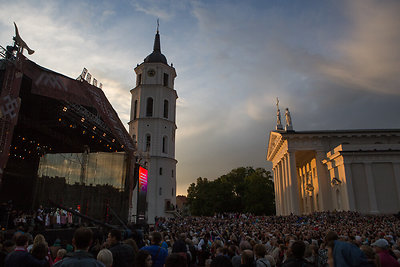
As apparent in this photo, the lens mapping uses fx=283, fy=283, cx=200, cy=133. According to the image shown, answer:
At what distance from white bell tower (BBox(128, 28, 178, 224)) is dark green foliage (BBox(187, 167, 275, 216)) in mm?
20639

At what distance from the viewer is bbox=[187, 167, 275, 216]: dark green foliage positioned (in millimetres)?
64875

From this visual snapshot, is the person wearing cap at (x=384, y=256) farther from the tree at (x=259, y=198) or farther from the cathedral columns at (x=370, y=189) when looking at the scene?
the tree at (x=259, y=198)

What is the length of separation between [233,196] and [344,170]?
1546 inches

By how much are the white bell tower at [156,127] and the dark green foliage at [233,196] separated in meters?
20.6

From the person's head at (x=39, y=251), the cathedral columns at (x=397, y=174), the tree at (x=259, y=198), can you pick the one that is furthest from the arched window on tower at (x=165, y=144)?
the person's head at (x=39, y=251)

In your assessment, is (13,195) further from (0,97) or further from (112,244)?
(112,244)

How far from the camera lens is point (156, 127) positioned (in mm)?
47594

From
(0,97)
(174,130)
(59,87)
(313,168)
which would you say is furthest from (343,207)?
(0,97)

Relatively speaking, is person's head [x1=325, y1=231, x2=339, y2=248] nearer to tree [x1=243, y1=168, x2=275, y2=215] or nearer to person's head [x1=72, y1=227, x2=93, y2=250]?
person's head [x1=72, y1=227, x2=93, y2=250]

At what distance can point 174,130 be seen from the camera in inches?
1996

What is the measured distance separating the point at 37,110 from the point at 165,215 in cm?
3202

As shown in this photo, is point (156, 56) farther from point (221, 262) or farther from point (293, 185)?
point (221, 262)

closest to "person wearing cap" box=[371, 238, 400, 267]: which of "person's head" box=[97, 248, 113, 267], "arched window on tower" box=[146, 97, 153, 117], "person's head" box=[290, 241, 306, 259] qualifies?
"person's head" box=[290, 241, 306, 259]

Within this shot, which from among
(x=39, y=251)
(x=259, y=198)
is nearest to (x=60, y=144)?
(x=39, y=251)
